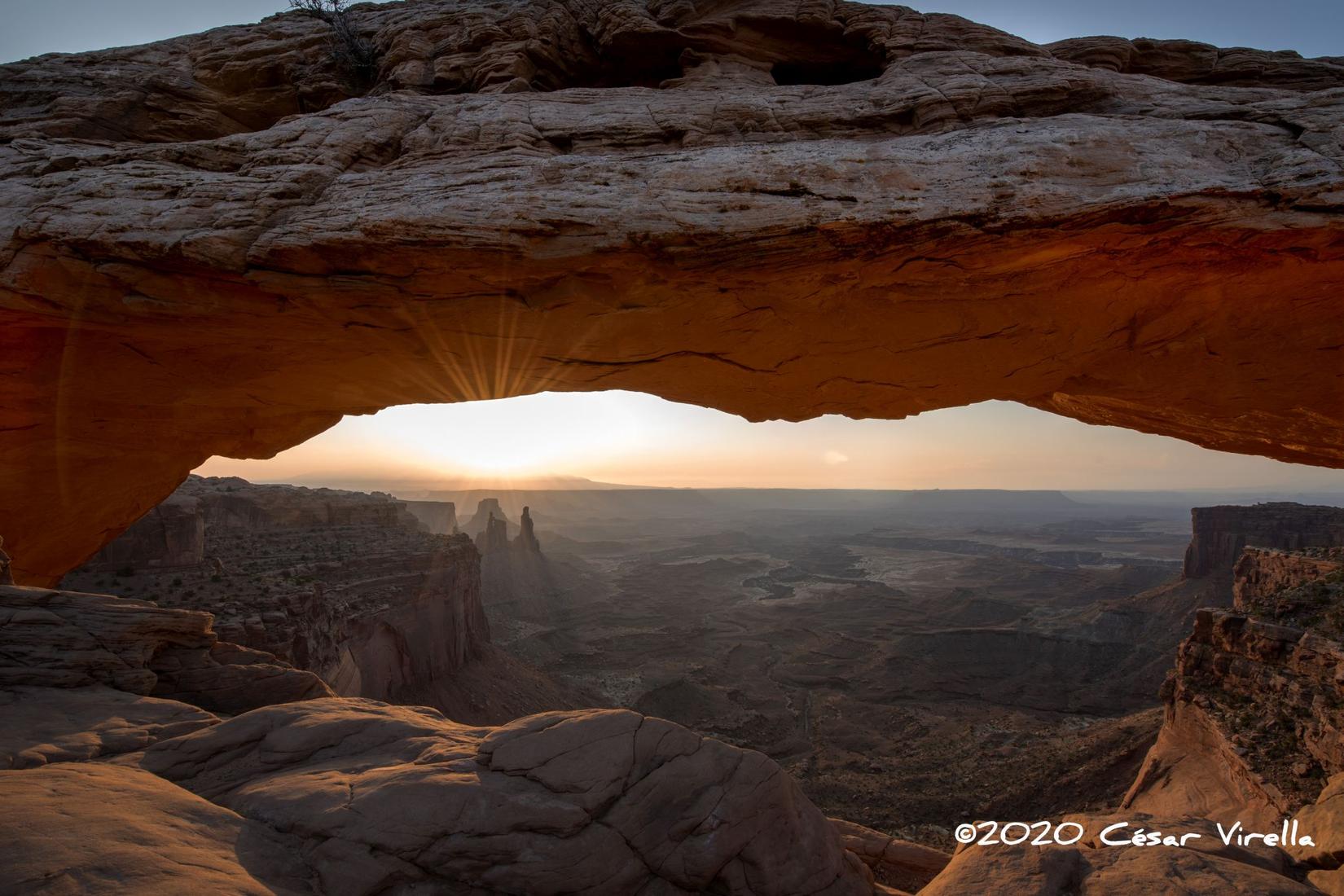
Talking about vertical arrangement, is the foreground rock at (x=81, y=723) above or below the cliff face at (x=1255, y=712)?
above

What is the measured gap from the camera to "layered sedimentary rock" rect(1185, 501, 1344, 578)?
4053cm

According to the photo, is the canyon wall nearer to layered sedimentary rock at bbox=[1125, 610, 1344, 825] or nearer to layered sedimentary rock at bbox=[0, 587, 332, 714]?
layered sedimentary rock at bbox=[1125, 610, 1344, 825]

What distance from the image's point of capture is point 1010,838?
510 cm

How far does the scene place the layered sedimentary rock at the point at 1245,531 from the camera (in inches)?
1596

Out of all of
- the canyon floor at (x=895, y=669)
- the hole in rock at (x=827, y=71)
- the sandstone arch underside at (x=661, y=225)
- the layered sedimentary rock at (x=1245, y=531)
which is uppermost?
the hole in rock at (x=827, y=71)

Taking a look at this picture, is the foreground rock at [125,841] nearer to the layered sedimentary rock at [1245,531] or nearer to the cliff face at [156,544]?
the cliff face at [156,544]

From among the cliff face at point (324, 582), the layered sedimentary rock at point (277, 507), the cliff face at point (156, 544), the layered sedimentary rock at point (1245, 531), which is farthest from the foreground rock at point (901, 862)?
the layered sedimentary rock at point (1245, 531)

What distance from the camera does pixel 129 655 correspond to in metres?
6.81

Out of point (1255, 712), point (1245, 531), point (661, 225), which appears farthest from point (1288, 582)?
point (1245, 531)

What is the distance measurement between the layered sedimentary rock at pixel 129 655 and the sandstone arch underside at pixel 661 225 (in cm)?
355

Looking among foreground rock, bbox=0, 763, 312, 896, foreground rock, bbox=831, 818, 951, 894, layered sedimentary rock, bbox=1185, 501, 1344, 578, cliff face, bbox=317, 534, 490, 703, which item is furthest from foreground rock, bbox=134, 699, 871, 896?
layered sedimentary rock, bbox=1185, 501, 1344, 578

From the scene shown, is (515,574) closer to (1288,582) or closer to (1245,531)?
(1288,582)

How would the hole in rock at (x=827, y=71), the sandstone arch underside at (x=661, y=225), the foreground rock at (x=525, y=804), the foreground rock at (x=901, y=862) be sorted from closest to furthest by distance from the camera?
the foreground rock at (x=525, y=804), the sandstone arch underside at (x=661, y=225), the foreground rock at (x=901, y=862), the hole in rock at (x=827, y=71)

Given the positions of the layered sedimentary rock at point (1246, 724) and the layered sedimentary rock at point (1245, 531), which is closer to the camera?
the layered sedimentary rock at point (1246, 724)
